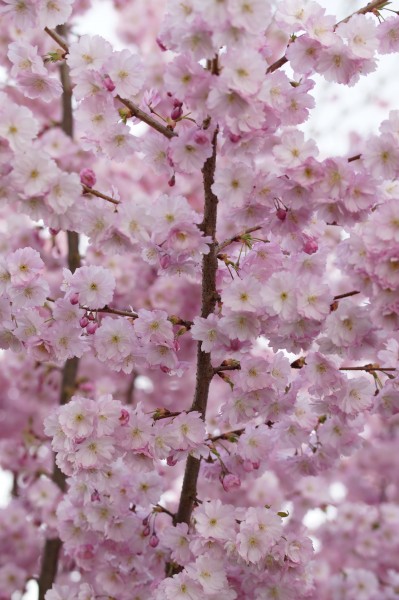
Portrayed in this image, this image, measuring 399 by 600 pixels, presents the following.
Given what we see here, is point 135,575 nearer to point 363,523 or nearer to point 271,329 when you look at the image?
point 271,329

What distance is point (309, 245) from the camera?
206 centimetres

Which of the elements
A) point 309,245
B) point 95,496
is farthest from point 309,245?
point 95,496

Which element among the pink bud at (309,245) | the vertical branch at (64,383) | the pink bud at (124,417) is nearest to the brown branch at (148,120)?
the pink bud at (309,245)

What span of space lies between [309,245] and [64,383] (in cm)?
216

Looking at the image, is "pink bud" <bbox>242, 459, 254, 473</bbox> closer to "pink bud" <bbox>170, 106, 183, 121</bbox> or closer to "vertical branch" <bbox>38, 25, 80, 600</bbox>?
"pink bud" <bbox>170, 106, 183, 121</bbox>

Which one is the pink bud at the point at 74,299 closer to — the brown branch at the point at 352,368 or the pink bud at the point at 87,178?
the pink bud at the point at 87,178

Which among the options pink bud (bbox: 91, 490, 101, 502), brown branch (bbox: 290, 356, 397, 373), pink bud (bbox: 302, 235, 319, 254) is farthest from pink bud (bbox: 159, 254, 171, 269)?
pink bud (bbox: 91, 490, 101, 502)

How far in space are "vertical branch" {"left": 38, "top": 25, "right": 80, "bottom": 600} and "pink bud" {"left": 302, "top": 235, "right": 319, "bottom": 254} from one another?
1.77 metres

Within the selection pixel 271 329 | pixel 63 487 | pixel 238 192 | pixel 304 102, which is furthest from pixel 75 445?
pixel 63 487

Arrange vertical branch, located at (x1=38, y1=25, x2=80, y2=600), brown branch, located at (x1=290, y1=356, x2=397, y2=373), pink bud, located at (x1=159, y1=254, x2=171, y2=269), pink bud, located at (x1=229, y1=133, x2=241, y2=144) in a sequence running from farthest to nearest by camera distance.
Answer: vertical branch, located at (x1=38, y1=25, x2=80, y2=600) → brown branch, located at (x1=290, y1=356, x2=397, y2=373) → pink bud, located at (x1=159, y1=254, x2=171, y2=269) → pink bud, located at (x1=229, y1=133, x2=241, y2=144)

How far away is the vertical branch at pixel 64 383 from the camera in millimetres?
3500

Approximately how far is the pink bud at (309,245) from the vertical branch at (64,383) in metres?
1.77

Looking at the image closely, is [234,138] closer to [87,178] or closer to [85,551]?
[87,178]

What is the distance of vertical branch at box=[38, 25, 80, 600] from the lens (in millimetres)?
3500
